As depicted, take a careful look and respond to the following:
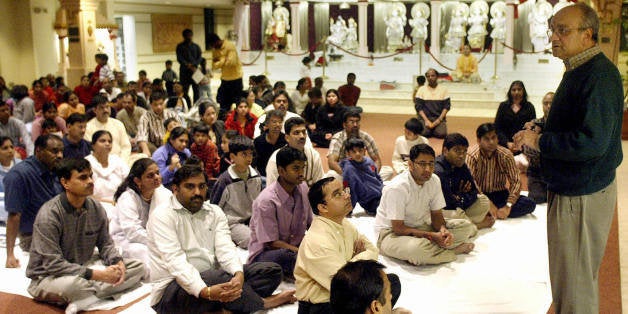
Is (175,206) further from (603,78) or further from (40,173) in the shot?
(603,78)

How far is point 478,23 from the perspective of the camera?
1672 cm

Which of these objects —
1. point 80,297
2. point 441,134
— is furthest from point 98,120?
point 441,134

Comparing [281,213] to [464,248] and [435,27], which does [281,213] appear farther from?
[435,27]

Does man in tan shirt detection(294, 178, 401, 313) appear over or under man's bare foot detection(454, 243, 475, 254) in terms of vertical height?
over

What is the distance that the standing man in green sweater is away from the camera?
8.10 feet

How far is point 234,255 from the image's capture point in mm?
3504

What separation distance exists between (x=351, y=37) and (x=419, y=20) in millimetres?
1951

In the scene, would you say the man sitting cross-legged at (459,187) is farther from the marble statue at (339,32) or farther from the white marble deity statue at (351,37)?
the marble statue at (339,32)

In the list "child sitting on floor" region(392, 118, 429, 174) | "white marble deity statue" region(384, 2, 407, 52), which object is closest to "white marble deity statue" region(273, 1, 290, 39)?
"white marble deity statue" region(384, 2, 407, 52)

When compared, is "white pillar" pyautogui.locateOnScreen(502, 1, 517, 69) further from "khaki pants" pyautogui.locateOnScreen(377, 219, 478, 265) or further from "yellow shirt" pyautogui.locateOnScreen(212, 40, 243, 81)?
"khaki pants" pyautogui.locateOnScreen(377, 219, 478, 265)

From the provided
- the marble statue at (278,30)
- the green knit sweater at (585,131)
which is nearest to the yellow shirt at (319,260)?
the green knit sweater at (585,131)

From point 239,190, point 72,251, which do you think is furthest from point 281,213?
point 72,251

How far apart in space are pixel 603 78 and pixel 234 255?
1996 mm

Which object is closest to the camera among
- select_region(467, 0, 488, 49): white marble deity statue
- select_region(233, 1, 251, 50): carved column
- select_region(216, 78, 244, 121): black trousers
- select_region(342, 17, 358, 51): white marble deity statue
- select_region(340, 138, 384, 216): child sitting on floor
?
select_region(340, 138, 384, 216): child sitting on floor
